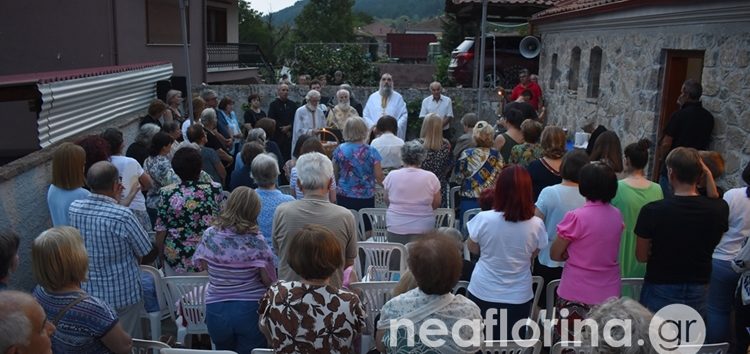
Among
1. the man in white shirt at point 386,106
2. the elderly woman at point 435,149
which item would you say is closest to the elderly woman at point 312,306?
the elderly woman at point 435,149

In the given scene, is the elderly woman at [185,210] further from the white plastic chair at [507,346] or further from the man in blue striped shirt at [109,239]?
the white plastic chair at [507,346]

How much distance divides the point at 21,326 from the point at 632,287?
352 cm

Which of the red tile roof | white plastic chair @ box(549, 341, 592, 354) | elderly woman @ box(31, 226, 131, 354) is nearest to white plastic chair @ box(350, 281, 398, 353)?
white plastic chair @ box(549, 341, 592, 354)

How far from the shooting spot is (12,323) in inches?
87.7

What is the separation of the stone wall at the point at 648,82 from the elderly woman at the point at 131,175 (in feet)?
17.2

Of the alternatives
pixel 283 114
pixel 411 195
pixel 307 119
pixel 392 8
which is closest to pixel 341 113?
pixel 307 119

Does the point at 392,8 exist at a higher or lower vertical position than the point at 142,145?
higher

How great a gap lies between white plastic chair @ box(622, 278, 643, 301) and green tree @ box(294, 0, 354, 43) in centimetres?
6785

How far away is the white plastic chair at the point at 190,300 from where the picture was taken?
4.07 metres

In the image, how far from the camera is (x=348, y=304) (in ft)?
9.87

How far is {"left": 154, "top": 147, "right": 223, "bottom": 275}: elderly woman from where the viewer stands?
174 inches

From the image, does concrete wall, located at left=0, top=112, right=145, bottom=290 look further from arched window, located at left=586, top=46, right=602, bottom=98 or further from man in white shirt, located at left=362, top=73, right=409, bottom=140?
arched window, located at left=586, top=46, right=602, bottom=98

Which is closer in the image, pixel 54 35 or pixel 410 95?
pixel 54 35

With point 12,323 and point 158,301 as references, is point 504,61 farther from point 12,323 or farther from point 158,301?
point 12,323
